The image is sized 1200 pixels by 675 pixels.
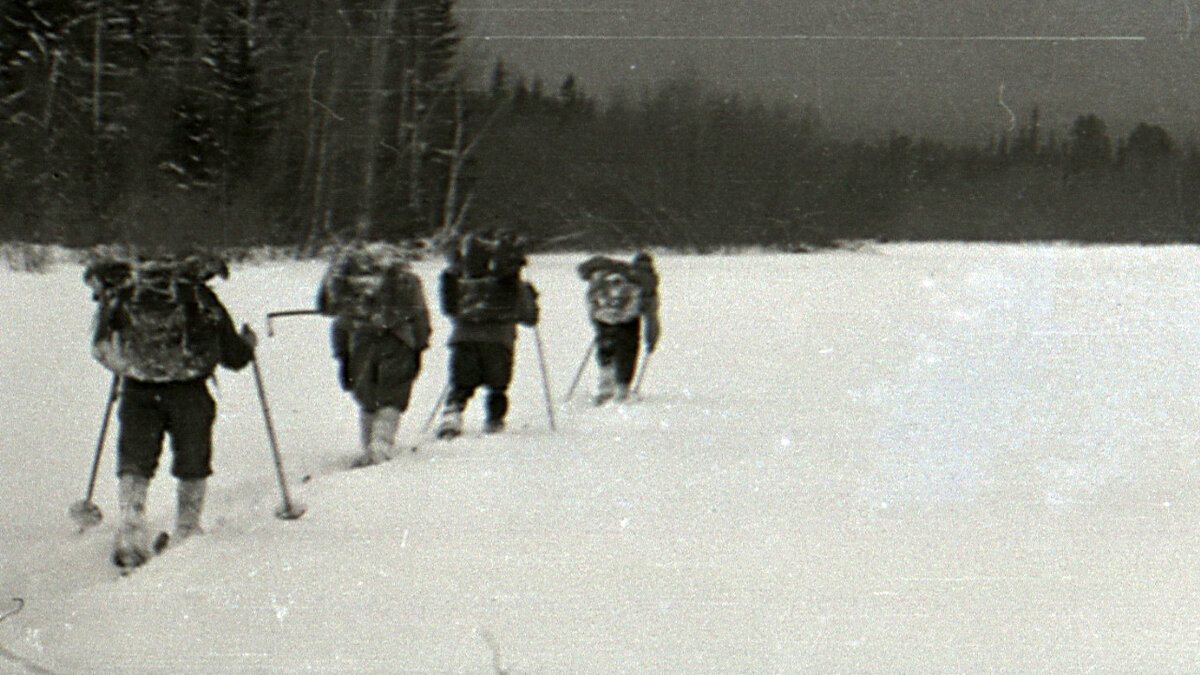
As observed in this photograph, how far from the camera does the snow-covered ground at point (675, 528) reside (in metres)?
3.99

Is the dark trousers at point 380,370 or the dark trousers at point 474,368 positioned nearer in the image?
the dark trousers at point 380,370

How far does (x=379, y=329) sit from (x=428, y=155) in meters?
2.21

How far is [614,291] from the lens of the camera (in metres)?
10.8

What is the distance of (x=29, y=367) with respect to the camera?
4.47 metres

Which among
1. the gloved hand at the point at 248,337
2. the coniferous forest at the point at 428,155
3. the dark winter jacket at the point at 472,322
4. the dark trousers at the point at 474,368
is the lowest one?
the dark trousers at the point at 474,368

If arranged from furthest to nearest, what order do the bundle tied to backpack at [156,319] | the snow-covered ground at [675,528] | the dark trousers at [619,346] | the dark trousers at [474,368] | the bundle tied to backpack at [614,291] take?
the dark trousers at [619,346] < the bundle tied to backpack at [614,291] < the dark trousers at [474,368] < the bundle tied to backpack at [156,319] < the snow-covered ground at [675,528]

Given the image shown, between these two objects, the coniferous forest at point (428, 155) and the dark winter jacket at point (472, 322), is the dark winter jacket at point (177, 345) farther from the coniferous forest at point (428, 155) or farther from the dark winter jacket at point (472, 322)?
the dark winter jacket at point (472, 322)

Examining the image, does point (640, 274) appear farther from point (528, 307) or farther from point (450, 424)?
point (450, 424)

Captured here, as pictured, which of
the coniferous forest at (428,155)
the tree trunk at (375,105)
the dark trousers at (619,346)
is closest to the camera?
the coniferous forest at (428,155)

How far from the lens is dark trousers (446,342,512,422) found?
Result: 8.88 m

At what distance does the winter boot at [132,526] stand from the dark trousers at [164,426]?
0.05 m

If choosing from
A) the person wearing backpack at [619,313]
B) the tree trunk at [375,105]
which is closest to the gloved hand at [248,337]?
the tree trunk at [375,105]

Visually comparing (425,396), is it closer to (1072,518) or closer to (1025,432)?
(1025,432)

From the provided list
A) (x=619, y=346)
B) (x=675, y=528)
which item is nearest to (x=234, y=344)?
(x=675, y=528)
